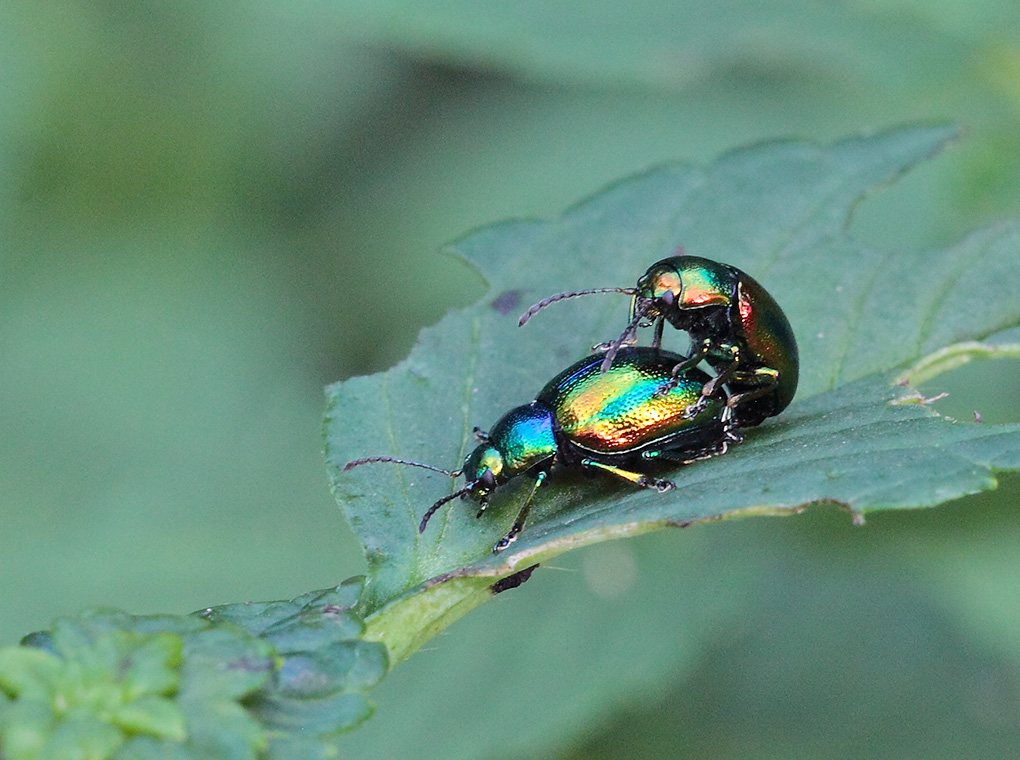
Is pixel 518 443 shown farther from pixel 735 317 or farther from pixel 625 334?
pixel 735 317

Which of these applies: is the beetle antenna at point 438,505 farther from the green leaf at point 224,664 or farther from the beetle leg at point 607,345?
the green leaf at point 224,664

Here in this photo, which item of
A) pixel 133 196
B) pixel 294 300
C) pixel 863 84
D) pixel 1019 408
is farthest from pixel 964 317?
pixel 133 196

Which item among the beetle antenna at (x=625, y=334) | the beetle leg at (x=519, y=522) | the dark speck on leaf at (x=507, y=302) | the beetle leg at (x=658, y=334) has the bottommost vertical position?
the beetle leg at (x=519, y=522)

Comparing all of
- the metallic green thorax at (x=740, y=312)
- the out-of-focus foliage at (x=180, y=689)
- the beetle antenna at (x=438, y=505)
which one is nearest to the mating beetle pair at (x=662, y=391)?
the metallic green thorax at (x=740, y=312)

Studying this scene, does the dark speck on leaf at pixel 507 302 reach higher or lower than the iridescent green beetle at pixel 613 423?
higher

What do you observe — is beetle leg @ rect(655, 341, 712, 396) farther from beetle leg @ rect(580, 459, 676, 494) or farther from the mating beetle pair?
beetle leg @ rect(580, 459, 676, 494)

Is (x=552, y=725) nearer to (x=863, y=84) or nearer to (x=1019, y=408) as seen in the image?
(x=1019, y=408)

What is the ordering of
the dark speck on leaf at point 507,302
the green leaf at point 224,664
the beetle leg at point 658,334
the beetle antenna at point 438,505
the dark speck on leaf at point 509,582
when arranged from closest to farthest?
the green leaf at point 224,664 < the dark speck on leaf at point 509,582 < the beetle antenna at point 438,505 < the dark speck on leaf at point 507,302 < the beetle leg at point 658,334

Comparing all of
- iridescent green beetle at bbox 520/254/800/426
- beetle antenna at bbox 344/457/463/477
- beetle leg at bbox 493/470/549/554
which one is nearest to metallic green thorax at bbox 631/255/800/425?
iridescent green beetle at bbox 520/254/800/426
